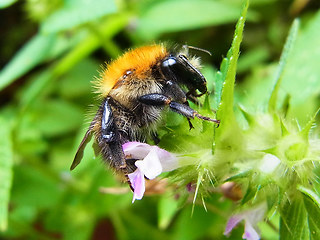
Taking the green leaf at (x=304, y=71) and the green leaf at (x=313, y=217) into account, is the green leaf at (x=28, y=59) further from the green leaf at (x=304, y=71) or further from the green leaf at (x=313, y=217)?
the green leaf at (x=313, y=217)

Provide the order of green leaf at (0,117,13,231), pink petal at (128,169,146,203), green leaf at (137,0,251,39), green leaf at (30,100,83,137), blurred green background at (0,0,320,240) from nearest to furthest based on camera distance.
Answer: pink petal at (128,169,146,203) < green leaf at (0,117,13,231) < blurred green background at (0,0,320,240) < green leaf at (137,0,251,39) < green leaf at (30,100,83,137)

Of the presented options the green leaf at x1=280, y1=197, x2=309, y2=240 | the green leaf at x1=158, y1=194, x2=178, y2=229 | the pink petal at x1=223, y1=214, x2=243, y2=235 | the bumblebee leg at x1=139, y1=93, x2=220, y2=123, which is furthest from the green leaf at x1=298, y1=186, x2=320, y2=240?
the green leaf at x1=158, y1=194, x2=178, y2=229

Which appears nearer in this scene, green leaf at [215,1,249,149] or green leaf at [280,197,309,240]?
green leaf at [215,1,249,149]

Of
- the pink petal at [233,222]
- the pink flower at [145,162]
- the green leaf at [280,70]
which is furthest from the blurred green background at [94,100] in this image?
the pink flower at [145,162]

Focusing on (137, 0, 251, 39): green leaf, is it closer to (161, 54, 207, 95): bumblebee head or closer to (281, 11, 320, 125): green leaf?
(281, 11, 320, 125): green leaf

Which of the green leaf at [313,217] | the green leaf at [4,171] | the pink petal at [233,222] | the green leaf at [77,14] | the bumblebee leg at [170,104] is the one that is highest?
the bumblebee leg at [170,104]

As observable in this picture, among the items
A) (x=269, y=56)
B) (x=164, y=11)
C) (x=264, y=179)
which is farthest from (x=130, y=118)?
(x=269, y=56)
